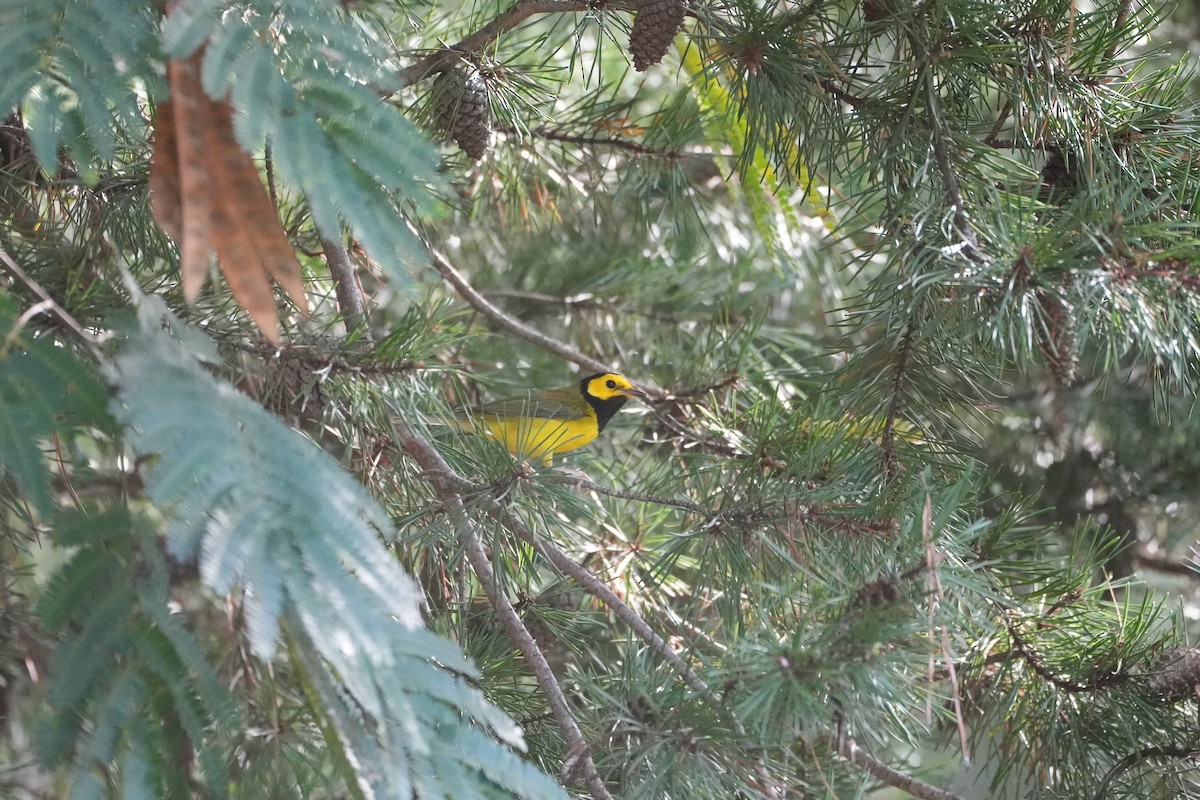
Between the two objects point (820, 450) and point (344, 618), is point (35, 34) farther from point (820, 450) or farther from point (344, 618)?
point (820, 450)

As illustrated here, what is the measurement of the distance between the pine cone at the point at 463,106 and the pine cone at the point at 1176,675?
1641 millimetres

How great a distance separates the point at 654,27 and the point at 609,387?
1.46 m

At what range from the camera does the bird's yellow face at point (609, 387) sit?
109 inches

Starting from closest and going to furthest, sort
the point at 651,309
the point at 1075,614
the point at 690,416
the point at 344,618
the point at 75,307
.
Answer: the point at 344,618, the point at 75,307, the point at 1075,614, the point at 690,416, the point at 651,309

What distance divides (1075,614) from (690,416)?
3.44 feet

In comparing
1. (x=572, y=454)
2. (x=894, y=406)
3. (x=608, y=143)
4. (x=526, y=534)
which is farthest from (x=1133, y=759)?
(x=608, y=143)

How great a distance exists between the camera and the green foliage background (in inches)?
42.3

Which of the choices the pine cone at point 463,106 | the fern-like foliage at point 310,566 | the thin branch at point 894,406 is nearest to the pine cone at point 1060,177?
the thin branch at point 894,406

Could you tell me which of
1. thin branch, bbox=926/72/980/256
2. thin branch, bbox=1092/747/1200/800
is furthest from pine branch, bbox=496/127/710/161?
thin branch, bbox=1092/747/1200/800

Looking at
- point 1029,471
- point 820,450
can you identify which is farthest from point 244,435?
point 1029,471

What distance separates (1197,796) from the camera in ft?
5.39

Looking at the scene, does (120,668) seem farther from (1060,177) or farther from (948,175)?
(1060,177)

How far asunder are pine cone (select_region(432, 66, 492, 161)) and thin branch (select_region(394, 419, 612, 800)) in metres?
0.67

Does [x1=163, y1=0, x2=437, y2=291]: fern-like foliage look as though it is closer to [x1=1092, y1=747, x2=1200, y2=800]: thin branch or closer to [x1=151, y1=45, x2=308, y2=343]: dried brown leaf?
[x1=151, y1=45, x2=308, y2=343]: dried brown leaf
